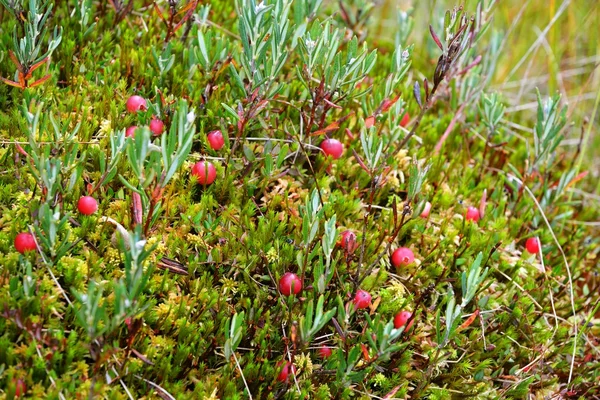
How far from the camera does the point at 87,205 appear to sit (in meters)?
3.08

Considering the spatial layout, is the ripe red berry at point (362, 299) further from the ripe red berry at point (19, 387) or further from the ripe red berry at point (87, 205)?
the ripe red berry at point (19, 387)

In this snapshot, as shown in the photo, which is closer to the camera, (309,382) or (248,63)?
(309,382)

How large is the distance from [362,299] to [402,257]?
1.60 feet

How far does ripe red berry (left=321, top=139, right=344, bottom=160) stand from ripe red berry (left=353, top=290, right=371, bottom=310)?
1.01 m

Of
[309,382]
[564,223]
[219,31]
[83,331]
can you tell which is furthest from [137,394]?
[564,223]

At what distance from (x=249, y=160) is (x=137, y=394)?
150cm

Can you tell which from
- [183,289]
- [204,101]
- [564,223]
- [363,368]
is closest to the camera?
[363,368]

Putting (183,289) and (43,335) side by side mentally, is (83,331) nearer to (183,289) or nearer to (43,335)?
(43,335)

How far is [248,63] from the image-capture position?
344 cm

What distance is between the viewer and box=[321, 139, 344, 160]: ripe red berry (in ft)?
12.5

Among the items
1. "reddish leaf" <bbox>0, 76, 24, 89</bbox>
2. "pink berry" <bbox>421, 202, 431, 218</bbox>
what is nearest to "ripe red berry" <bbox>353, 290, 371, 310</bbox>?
"pink berry" <bbox>421, 202, 431, 218</bbox>

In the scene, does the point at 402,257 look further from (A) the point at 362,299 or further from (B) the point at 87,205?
(B) the point at 87,205

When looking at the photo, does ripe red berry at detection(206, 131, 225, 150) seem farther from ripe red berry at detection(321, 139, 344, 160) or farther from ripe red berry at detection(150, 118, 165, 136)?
ripe red berry at detection(321, 139, 344, 160)

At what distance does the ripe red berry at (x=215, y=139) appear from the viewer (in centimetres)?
360
